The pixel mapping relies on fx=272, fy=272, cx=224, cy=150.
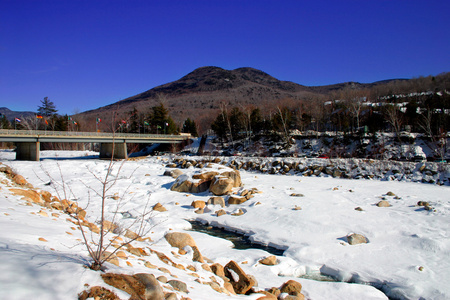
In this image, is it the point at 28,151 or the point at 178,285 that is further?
the point at 28,151

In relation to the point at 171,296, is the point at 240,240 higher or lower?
lower

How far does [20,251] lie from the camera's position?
395 cm

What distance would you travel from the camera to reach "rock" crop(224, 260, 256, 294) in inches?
217

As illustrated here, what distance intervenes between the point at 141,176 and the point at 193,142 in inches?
1328

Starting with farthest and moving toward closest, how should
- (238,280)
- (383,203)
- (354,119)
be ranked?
(354,119)
(383,203)
(238,280)

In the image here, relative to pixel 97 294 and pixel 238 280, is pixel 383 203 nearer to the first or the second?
pixel 238 280

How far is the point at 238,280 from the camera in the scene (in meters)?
5.74

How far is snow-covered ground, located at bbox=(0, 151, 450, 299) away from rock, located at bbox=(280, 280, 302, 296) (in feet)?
0.70

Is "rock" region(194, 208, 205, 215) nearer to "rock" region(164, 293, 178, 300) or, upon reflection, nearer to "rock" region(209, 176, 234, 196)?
"rock" region(209, 176, 234, 196)

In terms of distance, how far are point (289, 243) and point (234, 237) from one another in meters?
1.99

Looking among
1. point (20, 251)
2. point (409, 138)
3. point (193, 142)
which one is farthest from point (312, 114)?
point (20, 251)

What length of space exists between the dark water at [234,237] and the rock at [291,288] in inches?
91.9

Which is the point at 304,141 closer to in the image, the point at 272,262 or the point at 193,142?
the point at 193,142

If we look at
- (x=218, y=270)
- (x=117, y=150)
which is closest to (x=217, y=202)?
(x=218, y=270)
